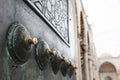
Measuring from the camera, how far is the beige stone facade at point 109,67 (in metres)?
Result: 26.7

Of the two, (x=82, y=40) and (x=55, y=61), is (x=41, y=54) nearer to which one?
(x=55, y=61)

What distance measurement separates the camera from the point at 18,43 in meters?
1.73

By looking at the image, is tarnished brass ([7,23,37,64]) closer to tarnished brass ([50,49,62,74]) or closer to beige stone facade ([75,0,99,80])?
tarnished brass ([50,49,62,74])

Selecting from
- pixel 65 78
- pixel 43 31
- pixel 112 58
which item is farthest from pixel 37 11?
pixel 112 58

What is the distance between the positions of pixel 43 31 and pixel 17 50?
0.79 m

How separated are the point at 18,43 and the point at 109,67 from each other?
27.5m

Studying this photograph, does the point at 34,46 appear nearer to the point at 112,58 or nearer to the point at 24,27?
the point at 24,27

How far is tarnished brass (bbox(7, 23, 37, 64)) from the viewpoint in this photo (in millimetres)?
1676

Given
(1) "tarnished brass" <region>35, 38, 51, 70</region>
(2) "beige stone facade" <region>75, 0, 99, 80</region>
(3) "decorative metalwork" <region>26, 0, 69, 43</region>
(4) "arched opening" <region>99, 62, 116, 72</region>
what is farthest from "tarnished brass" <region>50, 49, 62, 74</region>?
(4) "arched opening" <region>99, 62, 116, 72</region>

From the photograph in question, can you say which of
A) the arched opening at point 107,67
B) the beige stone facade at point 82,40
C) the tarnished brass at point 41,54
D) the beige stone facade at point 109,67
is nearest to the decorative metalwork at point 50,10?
the tarnished brass at point 41,54

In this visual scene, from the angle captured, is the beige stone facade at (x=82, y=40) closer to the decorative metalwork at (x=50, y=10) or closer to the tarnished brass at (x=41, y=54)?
the decorative metalwork at (x=50, y=10)

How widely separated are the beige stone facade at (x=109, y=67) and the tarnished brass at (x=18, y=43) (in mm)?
25527

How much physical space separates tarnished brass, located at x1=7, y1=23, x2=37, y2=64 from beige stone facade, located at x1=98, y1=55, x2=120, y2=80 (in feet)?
83.7

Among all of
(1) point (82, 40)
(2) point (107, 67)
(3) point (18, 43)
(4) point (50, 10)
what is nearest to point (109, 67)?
(2) point (107, 67)
